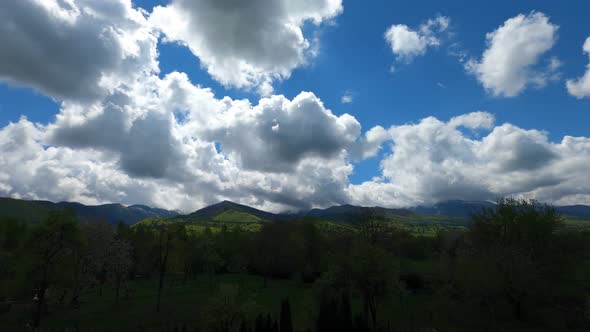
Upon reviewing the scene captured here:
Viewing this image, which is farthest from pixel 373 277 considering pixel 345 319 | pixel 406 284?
pixel 406 284

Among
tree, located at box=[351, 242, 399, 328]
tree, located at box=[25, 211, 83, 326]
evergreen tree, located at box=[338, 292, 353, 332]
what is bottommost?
evergreen tree, located at box=[338, 292, 353, 332]

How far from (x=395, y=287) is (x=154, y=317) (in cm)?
3421

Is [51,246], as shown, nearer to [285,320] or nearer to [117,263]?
[117,263]

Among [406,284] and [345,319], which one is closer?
[345,319]

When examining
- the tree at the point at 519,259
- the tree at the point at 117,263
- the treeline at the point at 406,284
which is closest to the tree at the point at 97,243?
the treeline at the point at 406,284

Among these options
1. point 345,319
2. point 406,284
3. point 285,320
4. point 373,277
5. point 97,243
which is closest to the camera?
point 285,320

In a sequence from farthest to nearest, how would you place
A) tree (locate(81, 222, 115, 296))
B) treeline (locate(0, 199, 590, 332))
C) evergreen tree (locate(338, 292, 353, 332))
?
tree (locate(81, 222, 115, 296)), treeline (locate(0, 199, 590, 332)), evergreen tree (locate(338, 292, 353, 332))

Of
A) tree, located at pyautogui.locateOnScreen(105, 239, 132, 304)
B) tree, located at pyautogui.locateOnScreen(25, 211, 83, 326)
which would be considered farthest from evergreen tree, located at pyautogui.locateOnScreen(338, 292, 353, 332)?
tree, located at pyautogui.locateOnScreen(105, 239, 132, 304)

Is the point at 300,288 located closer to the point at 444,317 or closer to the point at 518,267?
the point at 444,317

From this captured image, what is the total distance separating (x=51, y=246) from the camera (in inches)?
1695

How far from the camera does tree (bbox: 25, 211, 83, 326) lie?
41.9 metres

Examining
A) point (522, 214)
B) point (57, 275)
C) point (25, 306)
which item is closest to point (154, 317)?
point (57, 275)

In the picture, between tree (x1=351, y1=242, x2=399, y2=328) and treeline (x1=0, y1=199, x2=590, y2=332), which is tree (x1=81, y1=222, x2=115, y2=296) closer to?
treeline (x1=0, y1=199, x2=590, y2=332)

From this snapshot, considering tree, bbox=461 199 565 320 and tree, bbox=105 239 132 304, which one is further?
tree, bbox=105 239 132 304
